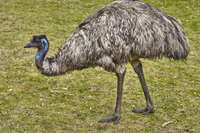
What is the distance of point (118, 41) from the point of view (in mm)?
5477

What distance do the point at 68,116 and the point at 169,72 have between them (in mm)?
3085

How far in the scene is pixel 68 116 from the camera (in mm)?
6379

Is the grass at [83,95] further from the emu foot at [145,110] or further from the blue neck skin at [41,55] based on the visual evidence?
the blue neck skin at [41,55]

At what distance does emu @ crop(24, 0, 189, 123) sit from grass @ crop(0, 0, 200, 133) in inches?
38.0

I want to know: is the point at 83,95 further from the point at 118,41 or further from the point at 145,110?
the point at 118,41

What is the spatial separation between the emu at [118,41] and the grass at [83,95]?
965mm

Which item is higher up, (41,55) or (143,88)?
(41,55)

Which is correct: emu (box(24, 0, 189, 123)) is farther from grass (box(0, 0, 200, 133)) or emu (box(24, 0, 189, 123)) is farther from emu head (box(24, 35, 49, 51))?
grass (box(0, 0, 200, 133))

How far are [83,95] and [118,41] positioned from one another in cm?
206

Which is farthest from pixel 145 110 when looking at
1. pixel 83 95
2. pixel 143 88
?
pixel 83 95

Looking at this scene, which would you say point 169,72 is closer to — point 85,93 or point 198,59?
point 198,59

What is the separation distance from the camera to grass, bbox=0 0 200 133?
6.12 metres

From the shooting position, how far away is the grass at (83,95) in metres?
6.12

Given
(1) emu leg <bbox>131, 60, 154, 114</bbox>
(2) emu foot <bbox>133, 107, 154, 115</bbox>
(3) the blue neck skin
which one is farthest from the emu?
(2) emu foot <bbox>133, 107, 154, 115</bbox>
